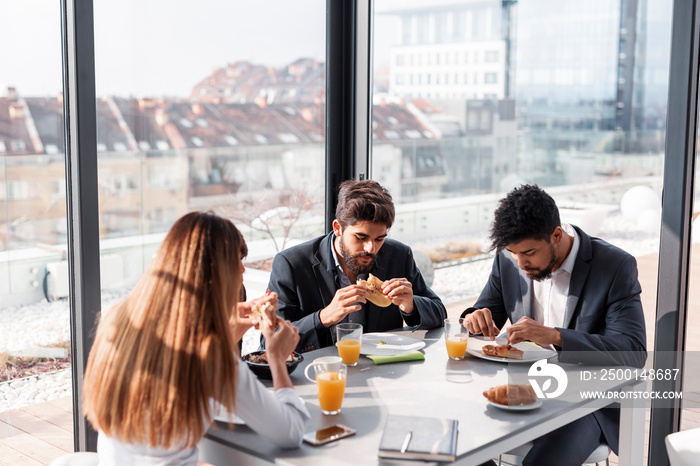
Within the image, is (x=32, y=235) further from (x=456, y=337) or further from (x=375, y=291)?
(x=456, y=337)

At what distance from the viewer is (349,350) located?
2.10 meters

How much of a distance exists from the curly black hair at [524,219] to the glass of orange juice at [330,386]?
0.86m

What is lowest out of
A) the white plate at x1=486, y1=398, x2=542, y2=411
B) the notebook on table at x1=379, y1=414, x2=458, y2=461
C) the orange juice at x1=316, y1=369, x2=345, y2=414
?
the white plate at x1=486, y1=398, x2=542, y2=411

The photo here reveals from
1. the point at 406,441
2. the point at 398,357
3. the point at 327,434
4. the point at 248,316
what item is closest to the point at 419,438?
the point at 406,441

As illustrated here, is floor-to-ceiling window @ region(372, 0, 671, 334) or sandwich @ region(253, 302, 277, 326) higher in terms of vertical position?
floor-to-ceiling window @ region(372, 0, 671, 334)

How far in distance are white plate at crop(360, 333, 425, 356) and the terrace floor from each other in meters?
1.03

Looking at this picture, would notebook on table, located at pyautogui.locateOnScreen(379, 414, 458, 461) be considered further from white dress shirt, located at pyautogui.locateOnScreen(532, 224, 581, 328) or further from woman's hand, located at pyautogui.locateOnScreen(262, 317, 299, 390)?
white dress shirt, located at pyautogui.locateOnScreen(532, 224, 581, 328)

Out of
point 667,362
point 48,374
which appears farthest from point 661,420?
point 48,374

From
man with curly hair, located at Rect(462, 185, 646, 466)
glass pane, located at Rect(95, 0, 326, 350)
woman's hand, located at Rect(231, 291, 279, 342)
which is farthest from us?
glass pane, located at Rect(95, 0, 326, 350)

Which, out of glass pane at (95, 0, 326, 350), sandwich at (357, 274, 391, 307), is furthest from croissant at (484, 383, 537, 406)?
glass pane at (95, 0, 326, 350)

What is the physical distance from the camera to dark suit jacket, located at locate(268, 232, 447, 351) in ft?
8.50

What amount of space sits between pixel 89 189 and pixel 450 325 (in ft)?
4.59

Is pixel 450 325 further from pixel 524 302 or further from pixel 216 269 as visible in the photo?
pixel 216 269

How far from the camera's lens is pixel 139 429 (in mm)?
1434
